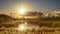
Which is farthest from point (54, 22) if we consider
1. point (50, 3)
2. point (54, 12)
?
point (50, 3)

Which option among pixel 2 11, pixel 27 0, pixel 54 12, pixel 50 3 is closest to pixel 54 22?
pixel 54 12

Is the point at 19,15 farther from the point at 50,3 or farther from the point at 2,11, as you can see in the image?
the point at 50,3

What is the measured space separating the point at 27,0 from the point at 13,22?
Result: 63 centimetres

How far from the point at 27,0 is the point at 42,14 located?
1.66ft

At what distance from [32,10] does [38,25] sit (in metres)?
0.39

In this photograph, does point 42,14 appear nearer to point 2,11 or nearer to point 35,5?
point 35,5

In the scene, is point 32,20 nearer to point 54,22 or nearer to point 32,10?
point 32,10

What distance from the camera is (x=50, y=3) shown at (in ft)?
11.6

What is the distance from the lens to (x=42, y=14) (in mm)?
3455

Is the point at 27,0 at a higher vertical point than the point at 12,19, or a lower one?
higher

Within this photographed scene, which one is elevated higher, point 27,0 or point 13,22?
point 27,0

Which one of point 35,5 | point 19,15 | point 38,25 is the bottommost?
point 38,25

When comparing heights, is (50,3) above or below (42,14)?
above

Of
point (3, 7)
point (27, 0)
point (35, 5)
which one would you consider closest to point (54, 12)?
point (35, 5)
